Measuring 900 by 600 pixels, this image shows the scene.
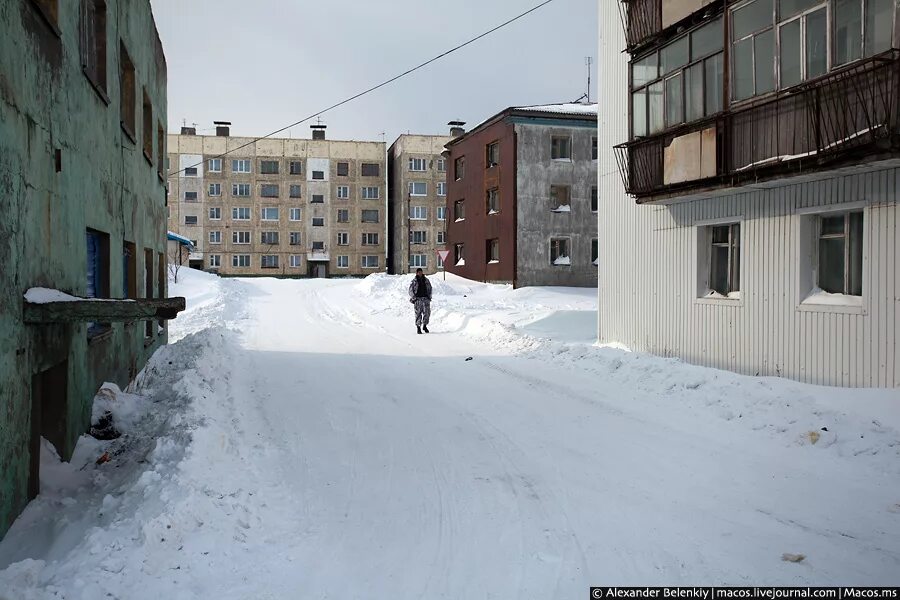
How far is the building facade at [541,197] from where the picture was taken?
3312 cm

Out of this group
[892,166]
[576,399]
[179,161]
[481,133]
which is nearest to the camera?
[892,166]

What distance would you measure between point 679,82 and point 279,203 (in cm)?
5345

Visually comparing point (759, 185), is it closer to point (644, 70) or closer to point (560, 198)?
point (644, 70)

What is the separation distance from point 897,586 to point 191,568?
4476mm

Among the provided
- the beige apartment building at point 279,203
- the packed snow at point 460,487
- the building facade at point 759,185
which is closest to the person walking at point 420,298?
the building facade at point 759,185

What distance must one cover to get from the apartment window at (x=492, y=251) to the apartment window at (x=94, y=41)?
88.4ft

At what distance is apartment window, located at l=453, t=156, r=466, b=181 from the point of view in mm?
38844

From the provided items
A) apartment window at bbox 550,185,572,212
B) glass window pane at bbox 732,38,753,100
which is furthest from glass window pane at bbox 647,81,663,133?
apartment window at bbox 550,185,572,212

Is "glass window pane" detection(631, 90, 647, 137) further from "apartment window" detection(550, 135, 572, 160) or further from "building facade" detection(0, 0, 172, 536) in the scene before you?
"apartment window" detection(550, 135, 572, 160)

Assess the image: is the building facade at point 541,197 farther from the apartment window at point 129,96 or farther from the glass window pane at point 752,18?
the apartment window at point 129,96

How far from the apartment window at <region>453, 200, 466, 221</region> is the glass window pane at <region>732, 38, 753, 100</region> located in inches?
1135

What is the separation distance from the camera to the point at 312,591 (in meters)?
3.91

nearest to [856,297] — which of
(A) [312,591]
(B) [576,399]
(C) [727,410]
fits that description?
(C) [727,410]

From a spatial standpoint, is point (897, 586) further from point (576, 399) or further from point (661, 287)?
point (661, 287)
